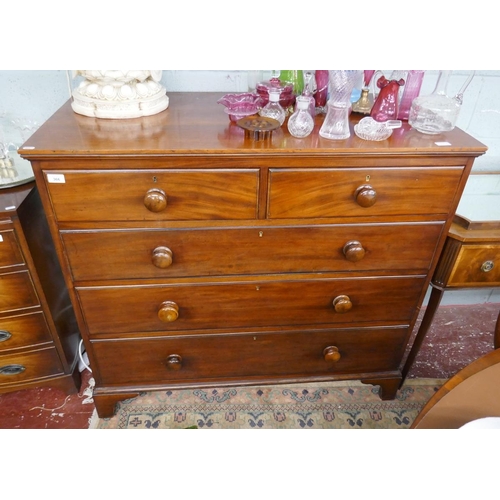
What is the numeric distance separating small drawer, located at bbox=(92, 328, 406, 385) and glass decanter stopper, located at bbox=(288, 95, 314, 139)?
778mm

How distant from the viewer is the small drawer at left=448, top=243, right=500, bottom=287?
140 cm

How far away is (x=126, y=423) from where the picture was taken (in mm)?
1669

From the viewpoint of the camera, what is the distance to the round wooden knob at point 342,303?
1427 millimetres

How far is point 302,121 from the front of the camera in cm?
118

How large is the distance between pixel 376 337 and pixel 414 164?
746 mm

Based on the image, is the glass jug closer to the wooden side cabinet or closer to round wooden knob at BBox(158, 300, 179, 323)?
round wooden knob at BBox(158, 300, 179, 323)

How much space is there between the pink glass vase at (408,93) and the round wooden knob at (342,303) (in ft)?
2.19

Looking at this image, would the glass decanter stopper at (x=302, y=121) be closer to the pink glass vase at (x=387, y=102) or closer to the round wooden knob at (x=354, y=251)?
the pink glass vase at (x=387, y=102)

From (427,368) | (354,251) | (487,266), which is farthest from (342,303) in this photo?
(427,368)

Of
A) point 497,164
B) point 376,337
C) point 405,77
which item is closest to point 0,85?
point 405,77

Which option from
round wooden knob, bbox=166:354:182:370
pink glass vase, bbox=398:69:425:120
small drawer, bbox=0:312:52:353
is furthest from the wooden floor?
pink glass vase, bbox=398:69:425:120

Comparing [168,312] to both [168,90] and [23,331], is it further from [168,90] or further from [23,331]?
[168,90]

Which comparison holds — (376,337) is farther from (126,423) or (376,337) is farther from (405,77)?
(126,423)

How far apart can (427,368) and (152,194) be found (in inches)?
66.1
